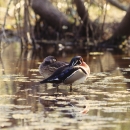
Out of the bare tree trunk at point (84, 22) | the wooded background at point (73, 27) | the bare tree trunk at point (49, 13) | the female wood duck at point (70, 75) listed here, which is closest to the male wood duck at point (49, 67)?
the female wood duck at point (70, 75)

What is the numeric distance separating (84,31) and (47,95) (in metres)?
11.7

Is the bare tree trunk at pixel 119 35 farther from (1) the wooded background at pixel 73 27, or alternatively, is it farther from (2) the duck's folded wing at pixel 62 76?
(2) the duck's folded wing at pixel 62 76

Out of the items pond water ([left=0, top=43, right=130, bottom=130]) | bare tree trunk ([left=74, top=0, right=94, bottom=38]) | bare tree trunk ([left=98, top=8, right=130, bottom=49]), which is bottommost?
pond water ([left=0, top=43, right=130, bottom=130])

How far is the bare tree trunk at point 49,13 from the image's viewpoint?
66.0 ft

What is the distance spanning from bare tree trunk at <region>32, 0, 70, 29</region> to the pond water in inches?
296

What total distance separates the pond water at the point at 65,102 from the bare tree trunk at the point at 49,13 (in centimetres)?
752

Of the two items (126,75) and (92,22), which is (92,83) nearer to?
(126,75)

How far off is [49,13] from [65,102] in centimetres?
1233

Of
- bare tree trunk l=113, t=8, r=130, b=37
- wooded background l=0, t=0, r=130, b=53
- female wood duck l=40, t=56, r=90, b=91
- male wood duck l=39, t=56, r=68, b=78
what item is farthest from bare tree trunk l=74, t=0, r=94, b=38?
female wood duck l=40, t=56, r=90, b=91

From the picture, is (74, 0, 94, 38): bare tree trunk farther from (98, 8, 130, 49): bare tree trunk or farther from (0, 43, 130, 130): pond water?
(0, 43, 130, 130): pond water

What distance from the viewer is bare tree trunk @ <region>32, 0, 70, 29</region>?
66.0 feet

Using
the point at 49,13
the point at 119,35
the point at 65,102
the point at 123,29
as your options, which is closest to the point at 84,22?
the point at 49,13

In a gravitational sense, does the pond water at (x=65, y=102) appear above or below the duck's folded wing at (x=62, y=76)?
below

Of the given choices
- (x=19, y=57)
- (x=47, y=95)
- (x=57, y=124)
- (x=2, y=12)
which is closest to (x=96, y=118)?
(x=57, y=124)
